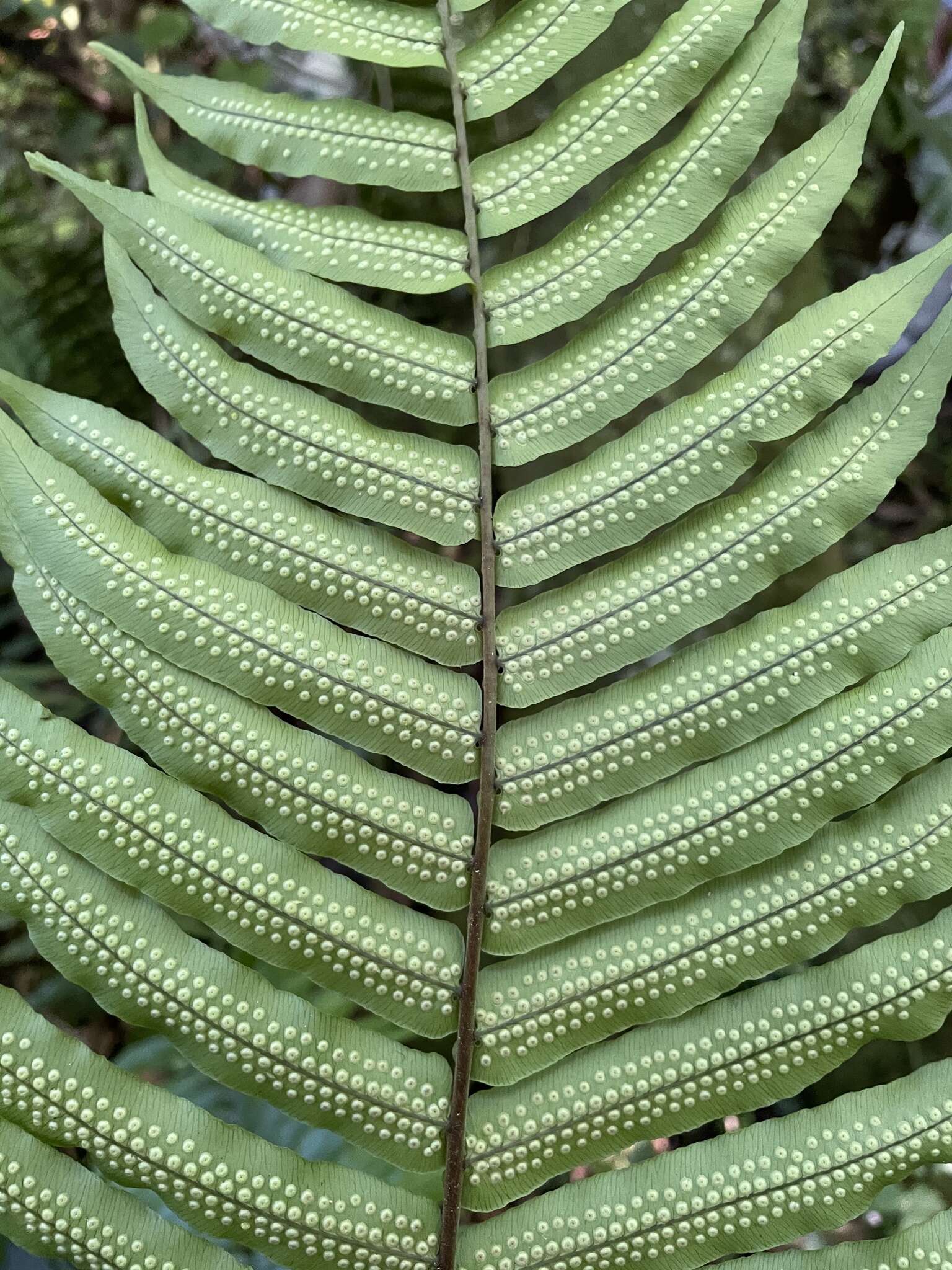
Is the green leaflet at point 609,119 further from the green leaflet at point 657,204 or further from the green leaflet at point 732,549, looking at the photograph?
the green leaflet at point 732,549

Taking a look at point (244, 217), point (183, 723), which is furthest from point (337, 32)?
point (183, 723)

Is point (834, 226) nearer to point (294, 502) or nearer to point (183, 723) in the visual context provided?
point (294, 502)

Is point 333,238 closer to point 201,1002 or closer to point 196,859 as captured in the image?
point 196,859

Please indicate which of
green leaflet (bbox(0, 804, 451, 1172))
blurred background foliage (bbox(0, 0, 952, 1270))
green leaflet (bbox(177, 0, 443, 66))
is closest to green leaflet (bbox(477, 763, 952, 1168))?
green leaflet (bbox(0, 804, 451, 1172))

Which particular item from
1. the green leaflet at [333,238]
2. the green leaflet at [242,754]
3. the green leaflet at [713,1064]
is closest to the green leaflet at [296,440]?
the green leaflet at [333,238]

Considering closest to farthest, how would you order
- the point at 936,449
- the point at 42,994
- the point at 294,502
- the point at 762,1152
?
the point at 762,1152
the point at 294,502
the point at 42,994
the point at 936,449

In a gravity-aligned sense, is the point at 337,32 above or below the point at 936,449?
above

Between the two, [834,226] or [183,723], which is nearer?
[183,723]

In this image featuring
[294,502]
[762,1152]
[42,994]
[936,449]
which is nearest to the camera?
[762,1152]

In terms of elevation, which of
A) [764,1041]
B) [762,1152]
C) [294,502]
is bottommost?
[762,1152]
